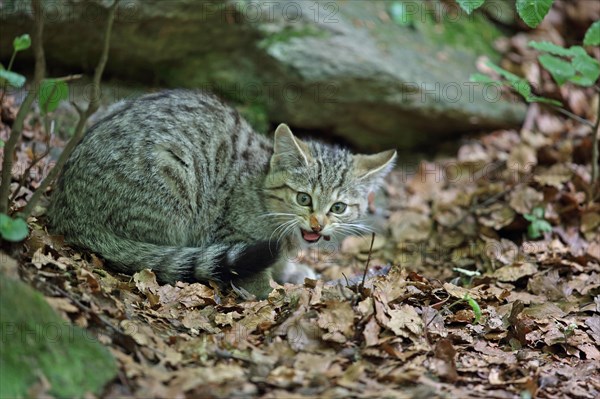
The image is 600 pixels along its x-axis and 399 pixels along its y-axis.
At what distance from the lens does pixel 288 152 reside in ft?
17.3

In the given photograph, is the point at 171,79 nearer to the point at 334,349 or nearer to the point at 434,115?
the point at 434,115

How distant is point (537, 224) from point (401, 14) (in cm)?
334

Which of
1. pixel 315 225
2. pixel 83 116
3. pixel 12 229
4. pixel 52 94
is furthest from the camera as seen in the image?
pixel 315 225

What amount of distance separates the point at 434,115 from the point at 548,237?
2245 millimetres

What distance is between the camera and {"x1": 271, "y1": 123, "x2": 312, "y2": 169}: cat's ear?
5207 mm

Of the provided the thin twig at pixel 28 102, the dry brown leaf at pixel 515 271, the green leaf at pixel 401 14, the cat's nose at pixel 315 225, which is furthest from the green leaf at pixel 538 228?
the thin twig at pixel 28 102

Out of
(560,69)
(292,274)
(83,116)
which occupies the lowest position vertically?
(292,274)

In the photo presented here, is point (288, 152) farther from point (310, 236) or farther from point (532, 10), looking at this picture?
point (532, 10)

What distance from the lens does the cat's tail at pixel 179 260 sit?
4.67 m

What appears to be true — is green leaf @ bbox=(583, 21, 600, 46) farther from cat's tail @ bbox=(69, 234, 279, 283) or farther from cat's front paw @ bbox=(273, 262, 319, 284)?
cat's tail @ bbox=(69, 234, 279, 283)

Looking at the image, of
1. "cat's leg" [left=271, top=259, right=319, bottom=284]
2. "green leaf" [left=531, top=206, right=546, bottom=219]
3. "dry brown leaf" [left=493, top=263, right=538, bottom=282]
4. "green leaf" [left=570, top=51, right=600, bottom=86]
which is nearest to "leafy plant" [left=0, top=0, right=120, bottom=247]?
"cat's leg" [left=271, top=259, right=319, bottom=284]

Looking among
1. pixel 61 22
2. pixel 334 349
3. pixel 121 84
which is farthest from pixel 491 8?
pixel 334 349

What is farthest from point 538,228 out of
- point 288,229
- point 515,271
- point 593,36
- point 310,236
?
point 288,229

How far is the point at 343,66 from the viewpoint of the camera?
285 inches
